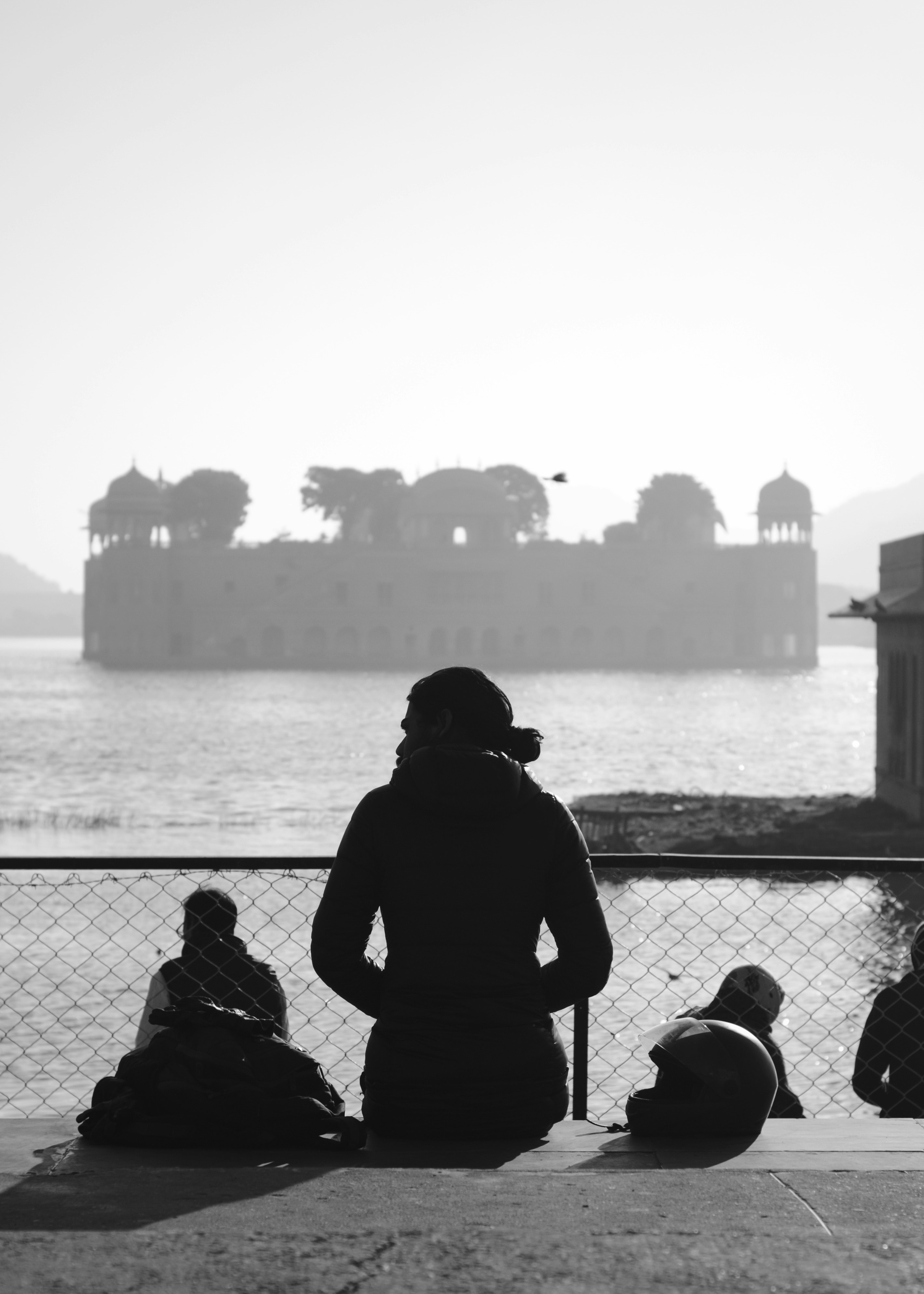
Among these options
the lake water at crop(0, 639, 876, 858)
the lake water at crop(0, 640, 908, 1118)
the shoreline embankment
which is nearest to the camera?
the lake water at crop(0, 640, 908, 1118)

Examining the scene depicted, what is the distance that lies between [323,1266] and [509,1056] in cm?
70

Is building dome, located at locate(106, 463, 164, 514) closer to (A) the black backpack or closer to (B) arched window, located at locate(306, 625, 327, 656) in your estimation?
(B) arched window, located at locate(306, 625, 327, 656)

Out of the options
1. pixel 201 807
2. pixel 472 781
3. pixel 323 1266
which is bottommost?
pixel 201 807

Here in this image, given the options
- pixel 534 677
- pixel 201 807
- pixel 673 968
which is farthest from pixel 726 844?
pixel 534 677

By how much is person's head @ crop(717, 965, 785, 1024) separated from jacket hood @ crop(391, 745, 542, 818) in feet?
5.35

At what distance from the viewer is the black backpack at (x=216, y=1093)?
2.85m

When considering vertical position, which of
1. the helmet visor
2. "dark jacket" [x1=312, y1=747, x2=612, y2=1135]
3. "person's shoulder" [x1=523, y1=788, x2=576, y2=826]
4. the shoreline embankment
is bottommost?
the shoreline embankment

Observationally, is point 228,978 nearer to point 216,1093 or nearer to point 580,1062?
point 580,1062

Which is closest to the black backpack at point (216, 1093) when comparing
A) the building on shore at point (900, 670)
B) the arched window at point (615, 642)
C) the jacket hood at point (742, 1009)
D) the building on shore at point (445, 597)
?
the jacket hood at point (742, 1009)

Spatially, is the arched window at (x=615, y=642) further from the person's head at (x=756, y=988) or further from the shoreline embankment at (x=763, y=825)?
the person's head at (x=756, y=988)

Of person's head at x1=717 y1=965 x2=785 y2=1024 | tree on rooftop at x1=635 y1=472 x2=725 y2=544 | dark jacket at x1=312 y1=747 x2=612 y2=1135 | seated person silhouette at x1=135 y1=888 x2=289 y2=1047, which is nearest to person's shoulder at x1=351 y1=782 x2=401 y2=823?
dark jacket at x1=312 y1=747 x2=612 y2=1135

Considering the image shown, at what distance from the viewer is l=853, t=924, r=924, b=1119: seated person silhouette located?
13.4ft

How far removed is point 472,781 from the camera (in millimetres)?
2701

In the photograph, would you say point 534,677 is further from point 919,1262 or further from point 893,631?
point 919,1262
